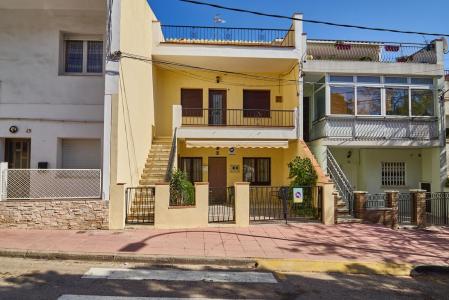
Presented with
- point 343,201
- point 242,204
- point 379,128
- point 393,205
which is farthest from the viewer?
point 379,128

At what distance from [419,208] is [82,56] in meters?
14.4

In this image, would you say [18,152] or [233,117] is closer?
[18,152]

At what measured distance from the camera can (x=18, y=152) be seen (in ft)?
44.0

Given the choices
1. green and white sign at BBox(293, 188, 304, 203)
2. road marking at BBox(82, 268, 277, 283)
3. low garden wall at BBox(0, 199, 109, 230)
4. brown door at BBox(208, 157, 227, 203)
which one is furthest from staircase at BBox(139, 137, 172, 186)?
road marking at BBox(82, 268, 277, 283)

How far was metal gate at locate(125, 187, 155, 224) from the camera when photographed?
11.2m

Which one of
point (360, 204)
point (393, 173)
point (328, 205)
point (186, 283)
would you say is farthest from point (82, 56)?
point (393, 173)

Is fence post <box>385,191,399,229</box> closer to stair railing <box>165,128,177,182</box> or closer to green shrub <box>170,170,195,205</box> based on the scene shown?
green shrub <box>170,170,195,205</box>

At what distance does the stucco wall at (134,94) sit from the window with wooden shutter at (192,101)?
2170mm

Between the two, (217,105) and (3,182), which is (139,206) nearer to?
(3,182)

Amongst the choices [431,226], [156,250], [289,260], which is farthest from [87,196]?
[431,226]

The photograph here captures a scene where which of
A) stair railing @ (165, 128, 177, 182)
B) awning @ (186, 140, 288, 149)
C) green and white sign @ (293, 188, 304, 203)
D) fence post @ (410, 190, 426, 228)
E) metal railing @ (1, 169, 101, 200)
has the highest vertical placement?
awning @ (186, 140, 288, 149)

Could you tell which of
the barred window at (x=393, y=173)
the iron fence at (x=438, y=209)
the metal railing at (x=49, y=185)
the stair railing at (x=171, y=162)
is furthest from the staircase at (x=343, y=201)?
the metal railing at (x=49, y=185)

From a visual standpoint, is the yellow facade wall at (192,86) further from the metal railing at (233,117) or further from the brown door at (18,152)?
the brown door at (18,152)

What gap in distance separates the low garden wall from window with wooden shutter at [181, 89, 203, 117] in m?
8.30
